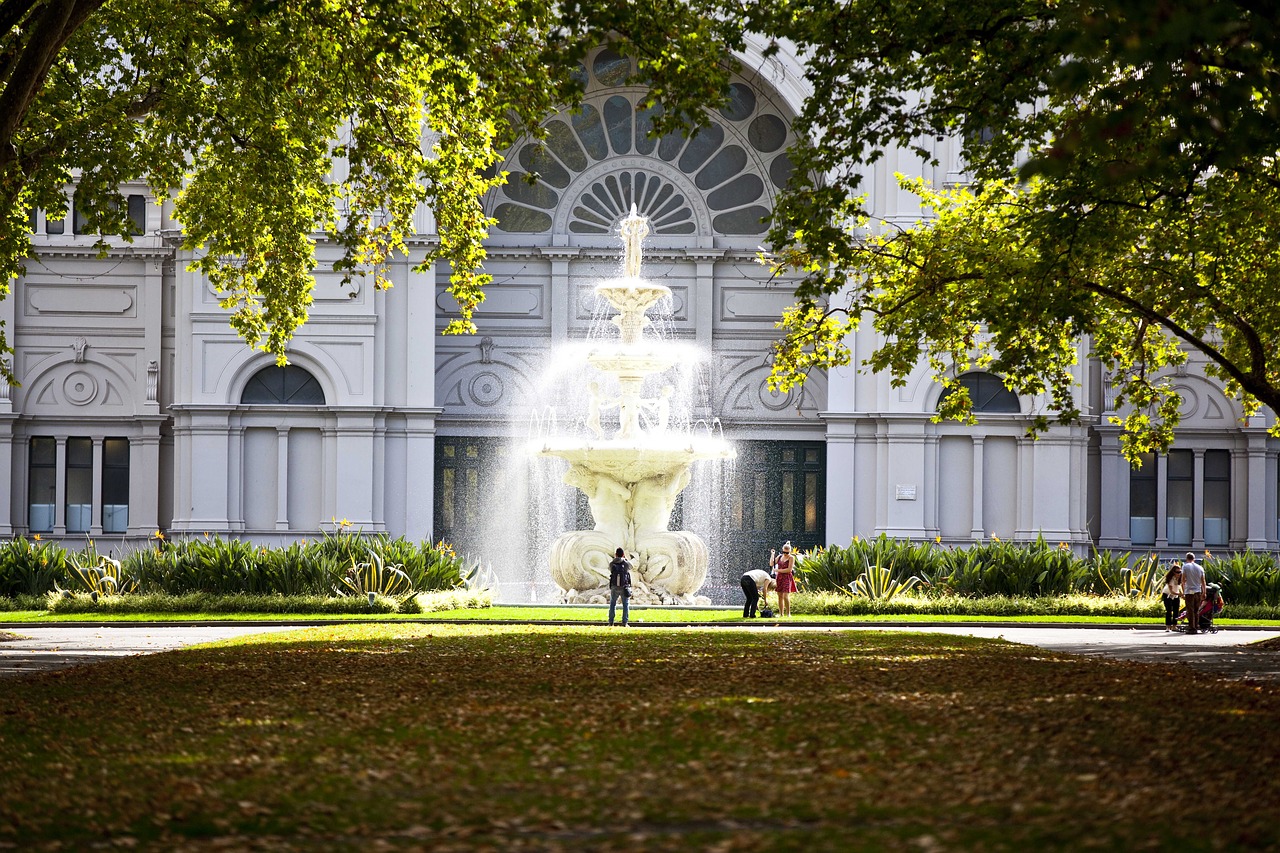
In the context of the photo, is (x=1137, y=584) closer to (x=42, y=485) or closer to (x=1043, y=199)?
(x=1043, y=199)

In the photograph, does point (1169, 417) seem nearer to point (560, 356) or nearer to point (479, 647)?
point (479, 647)

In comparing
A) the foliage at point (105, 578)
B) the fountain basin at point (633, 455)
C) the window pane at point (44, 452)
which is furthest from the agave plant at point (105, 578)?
the window pane at point (44, 452)

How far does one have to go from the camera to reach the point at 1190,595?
22.4 metres

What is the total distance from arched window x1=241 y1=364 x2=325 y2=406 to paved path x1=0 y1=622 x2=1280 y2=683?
14013 mm

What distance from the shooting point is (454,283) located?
2111 centimetres

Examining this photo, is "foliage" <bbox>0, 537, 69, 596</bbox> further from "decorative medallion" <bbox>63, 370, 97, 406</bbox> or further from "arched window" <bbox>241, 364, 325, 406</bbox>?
"decorative medallion" <bbox>63, 370, 97, 406</bbox>

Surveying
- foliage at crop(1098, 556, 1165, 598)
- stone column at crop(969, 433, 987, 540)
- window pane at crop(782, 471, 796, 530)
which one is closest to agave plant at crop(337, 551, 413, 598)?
foliage at crop(1098, 556, 1165, 598)

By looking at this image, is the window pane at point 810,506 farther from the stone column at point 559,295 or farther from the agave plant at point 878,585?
the agave plant at point 878,585

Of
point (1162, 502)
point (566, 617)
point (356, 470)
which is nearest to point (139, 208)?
point (356, 470)

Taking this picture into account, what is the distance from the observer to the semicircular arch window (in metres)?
38.8

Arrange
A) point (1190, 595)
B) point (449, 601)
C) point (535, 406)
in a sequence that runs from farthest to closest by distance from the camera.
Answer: point (535, 406)
point (449, 601)
point (1190, 595)

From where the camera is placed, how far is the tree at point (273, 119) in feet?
56.7

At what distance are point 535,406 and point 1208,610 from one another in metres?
19.0

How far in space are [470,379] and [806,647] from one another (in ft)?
77.0
